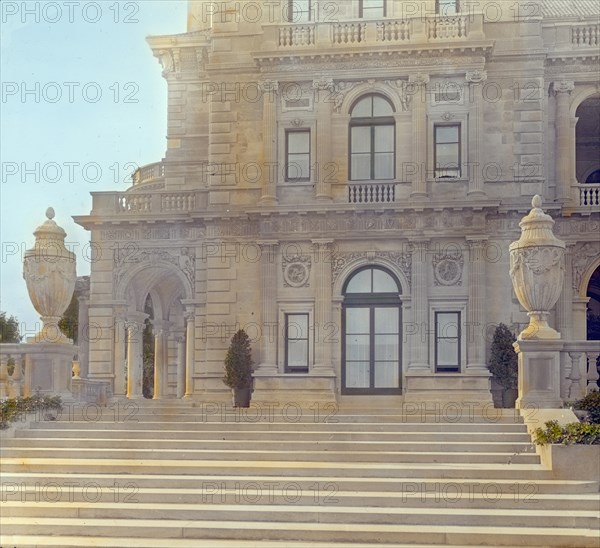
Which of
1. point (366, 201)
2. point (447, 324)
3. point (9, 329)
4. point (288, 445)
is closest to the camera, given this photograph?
point (288, 445)

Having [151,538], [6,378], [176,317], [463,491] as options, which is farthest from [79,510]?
[176,317]

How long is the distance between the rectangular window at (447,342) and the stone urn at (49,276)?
10.3 meters

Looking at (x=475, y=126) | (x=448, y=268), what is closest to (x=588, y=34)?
(x=475, y=126)

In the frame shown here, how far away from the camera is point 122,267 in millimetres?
29938

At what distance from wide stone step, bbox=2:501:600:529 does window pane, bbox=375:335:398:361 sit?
13.3m

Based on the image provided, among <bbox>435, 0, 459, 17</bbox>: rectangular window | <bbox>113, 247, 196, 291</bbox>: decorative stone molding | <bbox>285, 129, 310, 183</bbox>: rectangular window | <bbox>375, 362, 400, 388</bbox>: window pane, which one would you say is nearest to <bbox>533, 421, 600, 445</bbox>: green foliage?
<bbox>375, 362, 400, 388</bbox>: window pane

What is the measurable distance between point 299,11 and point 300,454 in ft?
→ 52.5

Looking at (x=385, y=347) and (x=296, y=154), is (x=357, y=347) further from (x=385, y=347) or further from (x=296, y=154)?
(x=296, y=154)

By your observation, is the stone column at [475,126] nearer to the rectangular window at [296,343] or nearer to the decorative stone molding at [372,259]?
the decorative stone molding at [372,259]

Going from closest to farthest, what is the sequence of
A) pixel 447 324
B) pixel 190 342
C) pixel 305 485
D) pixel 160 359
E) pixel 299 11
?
pixel 305 485
pixel 447 324
pixel 299 11
pixel 190 342
pixel 160 359

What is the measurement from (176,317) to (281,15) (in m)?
11.5

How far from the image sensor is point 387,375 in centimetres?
2809

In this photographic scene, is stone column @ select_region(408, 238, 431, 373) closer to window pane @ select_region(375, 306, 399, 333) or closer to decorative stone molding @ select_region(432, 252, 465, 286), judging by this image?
decorative stone molding @ select_region(432, 252, 465, 286)

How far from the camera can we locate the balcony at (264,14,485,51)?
28.5 metres
